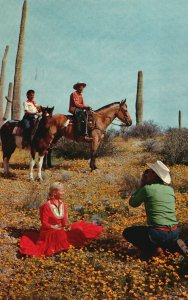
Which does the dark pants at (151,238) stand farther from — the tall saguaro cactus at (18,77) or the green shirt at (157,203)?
the tall saguaro cactus at (18,77)

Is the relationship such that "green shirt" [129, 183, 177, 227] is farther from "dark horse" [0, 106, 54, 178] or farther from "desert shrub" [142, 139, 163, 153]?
"desert shrub" [142, 139, 163, 153]

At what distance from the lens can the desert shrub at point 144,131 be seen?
1005 inches

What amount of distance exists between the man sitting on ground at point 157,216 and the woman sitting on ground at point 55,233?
1.16 metres

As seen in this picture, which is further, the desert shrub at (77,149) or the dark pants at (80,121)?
the desert shrub at (77,149)

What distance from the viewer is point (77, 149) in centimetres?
1917

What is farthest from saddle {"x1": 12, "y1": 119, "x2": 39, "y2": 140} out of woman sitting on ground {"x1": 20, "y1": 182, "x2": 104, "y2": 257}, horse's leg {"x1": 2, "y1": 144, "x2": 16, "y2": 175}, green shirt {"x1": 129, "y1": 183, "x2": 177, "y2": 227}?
green shirt {"x1": 129, "y1": 183, "x2": 177, "y2": 227}

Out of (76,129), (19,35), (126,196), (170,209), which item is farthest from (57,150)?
(170,209)

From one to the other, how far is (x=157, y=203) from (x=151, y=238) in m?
0.56

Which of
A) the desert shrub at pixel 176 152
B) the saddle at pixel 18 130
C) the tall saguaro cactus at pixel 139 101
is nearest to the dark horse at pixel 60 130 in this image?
the saddle at pixel 18 130

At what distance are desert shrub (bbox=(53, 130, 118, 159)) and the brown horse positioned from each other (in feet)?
9.72

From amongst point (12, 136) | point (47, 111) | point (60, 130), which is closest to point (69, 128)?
point (60, 130)

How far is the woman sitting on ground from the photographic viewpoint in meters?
7.75

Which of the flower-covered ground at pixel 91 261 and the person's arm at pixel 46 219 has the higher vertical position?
the person's arm at pixel 46 219

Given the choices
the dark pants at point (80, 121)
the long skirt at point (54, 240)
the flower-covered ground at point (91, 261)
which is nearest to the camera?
the flower-covered ground at point (91, 261)
